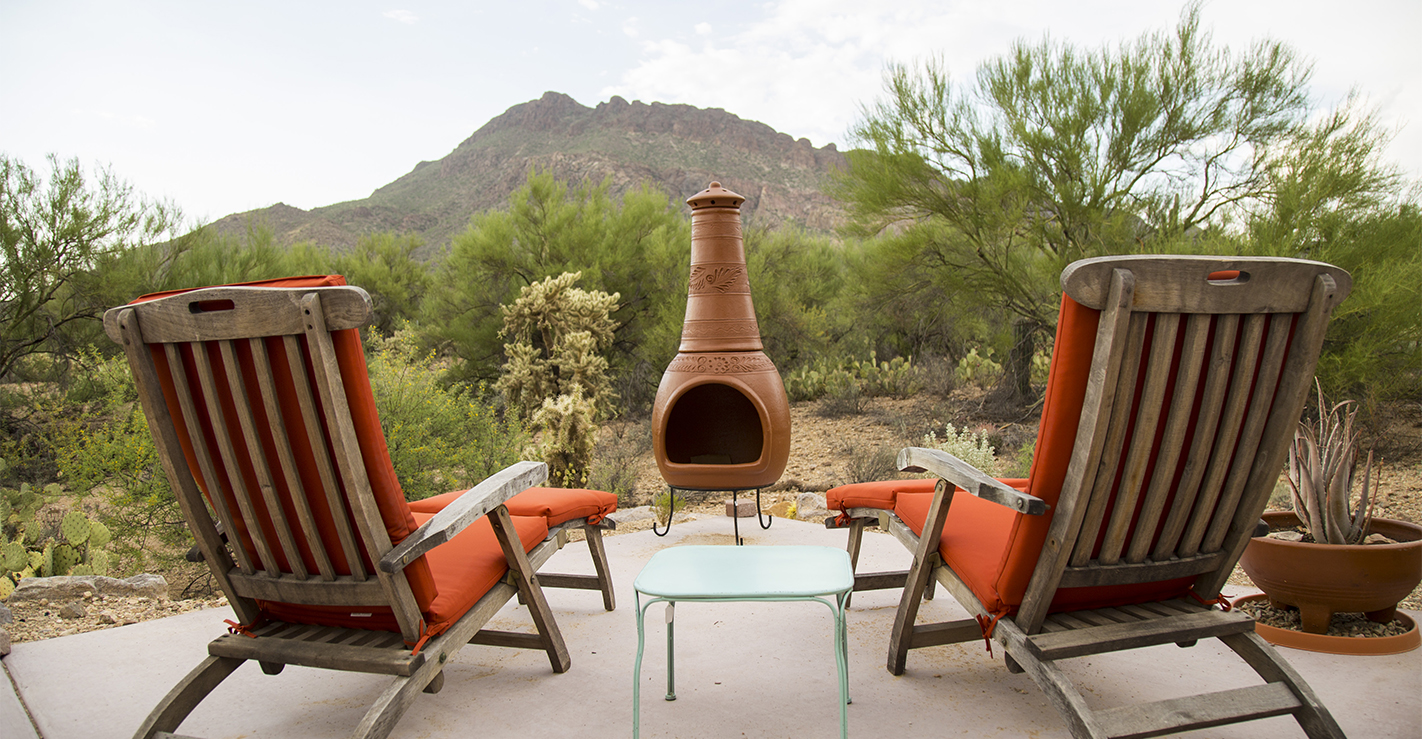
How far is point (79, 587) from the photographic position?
11.1ft

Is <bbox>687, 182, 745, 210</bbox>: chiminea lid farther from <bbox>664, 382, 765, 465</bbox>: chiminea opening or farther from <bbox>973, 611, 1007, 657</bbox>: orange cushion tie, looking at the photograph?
<bbox>973, 611, 1007, 657</bbox>: orange cushion tie

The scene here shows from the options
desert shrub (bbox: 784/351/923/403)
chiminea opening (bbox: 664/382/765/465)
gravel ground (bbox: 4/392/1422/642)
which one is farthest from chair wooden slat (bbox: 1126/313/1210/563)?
desert shrub (bbox: 784/351/923/403)

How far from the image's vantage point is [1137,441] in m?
1.73

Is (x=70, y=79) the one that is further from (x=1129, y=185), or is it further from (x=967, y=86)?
(x=1129, y=185)

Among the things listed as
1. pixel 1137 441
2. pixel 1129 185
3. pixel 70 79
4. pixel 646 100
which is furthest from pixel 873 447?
pixel 646 100

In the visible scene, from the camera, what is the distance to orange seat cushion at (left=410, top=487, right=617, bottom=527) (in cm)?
273

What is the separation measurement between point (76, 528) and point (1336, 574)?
220 inches

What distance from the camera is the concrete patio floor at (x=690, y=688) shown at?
2.11 meters

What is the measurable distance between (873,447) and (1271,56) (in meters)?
5.38

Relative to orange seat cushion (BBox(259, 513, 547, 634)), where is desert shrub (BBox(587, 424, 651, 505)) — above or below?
below

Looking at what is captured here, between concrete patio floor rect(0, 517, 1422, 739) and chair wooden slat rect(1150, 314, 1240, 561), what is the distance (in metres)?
0.63

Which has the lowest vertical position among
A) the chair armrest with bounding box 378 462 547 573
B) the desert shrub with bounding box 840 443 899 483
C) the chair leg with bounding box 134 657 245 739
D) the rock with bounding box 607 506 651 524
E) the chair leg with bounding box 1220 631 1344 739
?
the desert shrub with bounding box 840 443 899 483

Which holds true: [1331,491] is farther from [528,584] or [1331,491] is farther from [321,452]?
[321,452]

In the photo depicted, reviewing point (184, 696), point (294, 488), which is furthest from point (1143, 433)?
point (184, 696)
